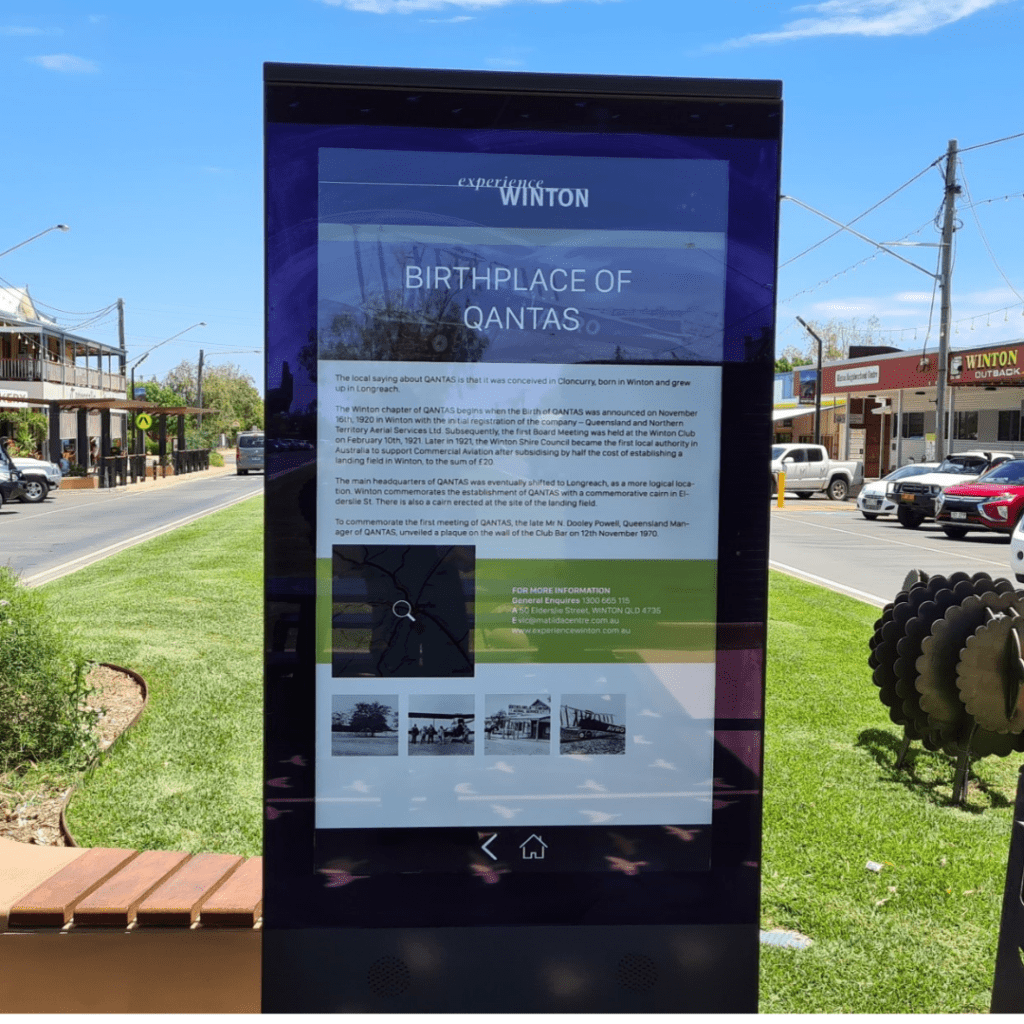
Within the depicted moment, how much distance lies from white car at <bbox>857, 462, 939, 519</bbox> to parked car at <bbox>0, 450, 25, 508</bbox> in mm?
22264

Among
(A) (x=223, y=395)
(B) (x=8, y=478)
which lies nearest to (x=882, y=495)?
(B) (x=8, y=478)

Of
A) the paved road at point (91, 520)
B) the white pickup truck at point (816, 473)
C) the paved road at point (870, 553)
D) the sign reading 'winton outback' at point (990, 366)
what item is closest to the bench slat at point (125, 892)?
the paved road at point (91, 520)

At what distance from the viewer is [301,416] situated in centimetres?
238

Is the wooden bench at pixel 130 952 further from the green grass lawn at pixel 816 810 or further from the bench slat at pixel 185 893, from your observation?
the green grass lawn at pixel 816 810

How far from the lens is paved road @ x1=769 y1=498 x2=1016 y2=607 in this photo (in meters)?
15.4

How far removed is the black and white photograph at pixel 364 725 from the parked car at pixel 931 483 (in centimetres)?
2438

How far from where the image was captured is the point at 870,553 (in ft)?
64.3

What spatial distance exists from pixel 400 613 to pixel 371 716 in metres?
0.24

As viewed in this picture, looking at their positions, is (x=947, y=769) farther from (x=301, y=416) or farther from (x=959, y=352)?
(x=959, y=352)

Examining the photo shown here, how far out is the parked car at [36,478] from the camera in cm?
3300

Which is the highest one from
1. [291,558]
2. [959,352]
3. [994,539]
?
[959,352]

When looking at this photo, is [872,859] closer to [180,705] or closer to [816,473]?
[180,705]

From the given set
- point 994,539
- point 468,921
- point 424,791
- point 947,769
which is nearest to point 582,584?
→ point 424,791

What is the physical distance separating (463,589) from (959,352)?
37818 mm
